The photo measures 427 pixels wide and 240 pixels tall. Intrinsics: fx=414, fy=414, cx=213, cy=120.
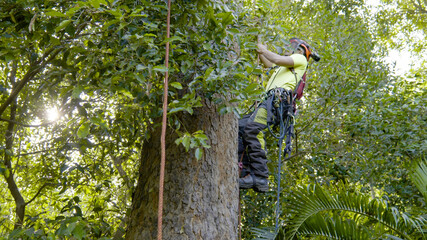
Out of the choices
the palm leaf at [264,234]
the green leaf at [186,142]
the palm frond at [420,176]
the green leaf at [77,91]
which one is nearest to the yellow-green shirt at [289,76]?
the palm leaf at [264,234]

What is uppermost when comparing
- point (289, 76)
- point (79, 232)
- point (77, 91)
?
point (289, 76)

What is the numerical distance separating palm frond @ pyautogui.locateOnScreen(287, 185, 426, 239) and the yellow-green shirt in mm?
928

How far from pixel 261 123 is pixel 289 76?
60 cm

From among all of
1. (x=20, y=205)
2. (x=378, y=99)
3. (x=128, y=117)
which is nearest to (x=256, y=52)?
(x=128, y=117)

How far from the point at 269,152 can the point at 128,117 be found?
6.77 feet

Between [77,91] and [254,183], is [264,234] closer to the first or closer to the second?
[254,183]

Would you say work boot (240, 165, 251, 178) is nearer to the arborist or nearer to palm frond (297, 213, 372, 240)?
the arborist

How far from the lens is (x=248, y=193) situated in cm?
471

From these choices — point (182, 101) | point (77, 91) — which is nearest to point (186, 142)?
point (182, 101)

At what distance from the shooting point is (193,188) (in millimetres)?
2449

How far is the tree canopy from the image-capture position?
2.43 metres

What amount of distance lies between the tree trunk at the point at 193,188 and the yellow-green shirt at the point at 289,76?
1.08 m

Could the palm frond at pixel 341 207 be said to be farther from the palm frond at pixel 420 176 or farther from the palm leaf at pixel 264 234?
the palm frond at pixel 420 176

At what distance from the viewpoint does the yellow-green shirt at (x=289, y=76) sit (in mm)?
3715
